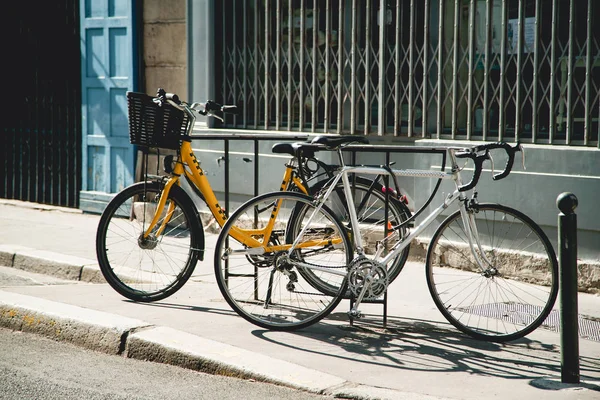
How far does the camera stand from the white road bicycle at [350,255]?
5492 millimetres

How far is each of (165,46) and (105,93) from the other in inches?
39.1

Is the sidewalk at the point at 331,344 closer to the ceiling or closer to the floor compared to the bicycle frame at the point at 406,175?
closer to the floor

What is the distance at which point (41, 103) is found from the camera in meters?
11.1

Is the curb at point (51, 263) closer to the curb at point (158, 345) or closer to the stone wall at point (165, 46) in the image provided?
the curb at point (158, 345)

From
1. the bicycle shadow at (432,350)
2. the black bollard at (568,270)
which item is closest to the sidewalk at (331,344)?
the bicycle shadow at (432,350)

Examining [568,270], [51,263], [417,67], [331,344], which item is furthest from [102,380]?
[417,67]

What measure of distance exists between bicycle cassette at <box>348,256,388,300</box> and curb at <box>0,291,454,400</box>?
2.70 ft

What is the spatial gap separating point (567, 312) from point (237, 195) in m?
5.15

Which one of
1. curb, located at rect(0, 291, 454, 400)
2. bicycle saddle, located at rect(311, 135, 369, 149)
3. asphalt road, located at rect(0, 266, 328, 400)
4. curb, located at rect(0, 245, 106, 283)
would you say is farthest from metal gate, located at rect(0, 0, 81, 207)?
bicycle saddle, located at rect(311, 135, 369, 149)

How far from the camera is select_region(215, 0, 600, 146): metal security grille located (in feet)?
23.1

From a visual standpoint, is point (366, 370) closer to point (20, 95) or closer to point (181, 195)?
point (181, 195)

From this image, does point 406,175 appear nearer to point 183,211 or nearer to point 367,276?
point 367,276

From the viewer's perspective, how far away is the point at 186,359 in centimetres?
506

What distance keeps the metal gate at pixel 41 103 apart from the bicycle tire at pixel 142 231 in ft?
15.0
